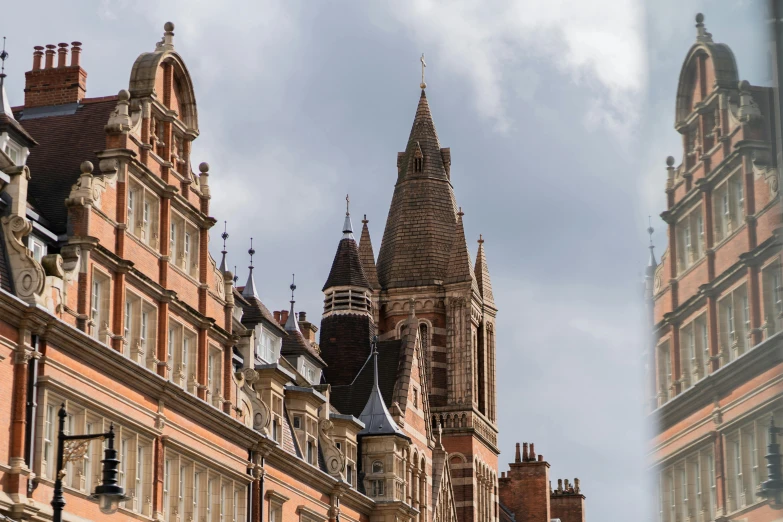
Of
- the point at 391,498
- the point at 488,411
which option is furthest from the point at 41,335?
the point at 488,411

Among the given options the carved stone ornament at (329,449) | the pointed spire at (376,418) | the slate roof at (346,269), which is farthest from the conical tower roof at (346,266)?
the carved stone ornament at (329,449)

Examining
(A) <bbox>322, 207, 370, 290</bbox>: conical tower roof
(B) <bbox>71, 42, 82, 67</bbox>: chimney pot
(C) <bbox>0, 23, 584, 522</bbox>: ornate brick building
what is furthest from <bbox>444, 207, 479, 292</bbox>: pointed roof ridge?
(B) <bbox>71, 42, 82, 67</bbox>: chimney pot

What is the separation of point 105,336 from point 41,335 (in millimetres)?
2938

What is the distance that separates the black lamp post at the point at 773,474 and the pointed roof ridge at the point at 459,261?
276 ft

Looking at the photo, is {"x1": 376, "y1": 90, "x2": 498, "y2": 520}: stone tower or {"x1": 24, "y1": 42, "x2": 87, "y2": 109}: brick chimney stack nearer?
{"x1": 24, "y1": 42, "x2": 87, "y2": 109}: brick chimney stack

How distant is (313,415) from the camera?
158ft

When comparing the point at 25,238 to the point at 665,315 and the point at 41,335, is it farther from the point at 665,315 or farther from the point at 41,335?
the point at 665,315

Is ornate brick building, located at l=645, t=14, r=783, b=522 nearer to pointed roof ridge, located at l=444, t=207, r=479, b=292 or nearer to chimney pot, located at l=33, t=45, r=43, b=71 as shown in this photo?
→ chimney pot, located at l=33, t=45, r=43, b=71

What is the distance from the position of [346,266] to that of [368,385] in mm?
12436

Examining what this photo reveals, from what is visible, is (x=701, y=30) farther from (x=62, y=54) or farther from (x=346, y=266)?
(x=346, y=266)

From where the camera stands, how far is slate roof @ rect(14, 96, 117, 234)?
3372 centimetres

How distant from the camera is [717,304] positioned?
2.45m

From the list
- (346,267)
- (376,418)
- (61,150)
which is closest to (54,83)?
(61,150)

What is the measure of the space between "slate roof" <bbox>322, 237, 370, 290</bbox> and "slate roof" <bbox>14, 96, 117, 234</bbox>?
109 ft
